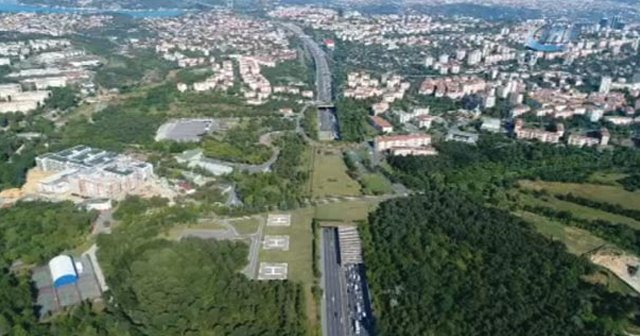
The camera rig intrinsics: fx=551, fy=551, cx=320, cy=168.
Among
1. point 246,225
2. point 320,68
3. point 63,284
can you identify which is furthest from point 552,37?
point 63,284

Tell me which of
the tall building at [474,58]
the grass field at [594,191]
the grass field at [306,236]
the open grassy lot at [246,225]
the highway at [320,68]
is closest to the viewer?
the grass field at [306,236]

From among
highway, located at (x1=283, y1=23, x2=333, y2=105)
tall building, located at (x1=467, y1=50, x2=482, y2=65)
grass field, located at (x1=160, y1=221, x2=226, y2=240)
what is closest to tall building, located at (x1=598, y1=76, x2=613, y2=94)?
tall building, located at (x1=467, y1=50, x2=482, y2=65)

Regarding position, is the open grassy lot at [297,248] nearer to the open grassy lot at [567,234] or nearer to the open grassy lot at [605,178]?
the open grassy lot at [567,234]

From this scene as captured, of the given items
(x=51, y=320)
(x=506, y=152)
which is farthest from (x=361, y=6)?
(x=51, y=320)

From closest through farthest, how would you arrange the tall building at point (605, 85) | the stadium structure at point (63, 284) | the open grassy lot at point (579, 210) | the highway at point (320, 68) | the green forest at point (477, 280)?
the green forest at point (477, 280), the stadium structure at point (63, 284), the open grassy lot at point (579, 210), the highway at point (320, 68), the tall building at point (605, 85)

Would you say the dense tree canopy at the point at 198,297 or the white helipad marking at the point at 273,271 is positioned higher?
the dense tree canopy at the point at 198,297

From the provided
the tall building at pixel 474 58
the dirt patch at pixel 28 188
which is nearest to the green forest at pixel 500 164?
the dirt patch at pixel 28 188

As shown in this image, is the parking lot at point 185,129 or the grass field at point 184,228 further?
the parking lot at point 185,129

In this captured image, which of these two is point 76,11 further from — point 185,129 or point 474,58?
point 474,58
